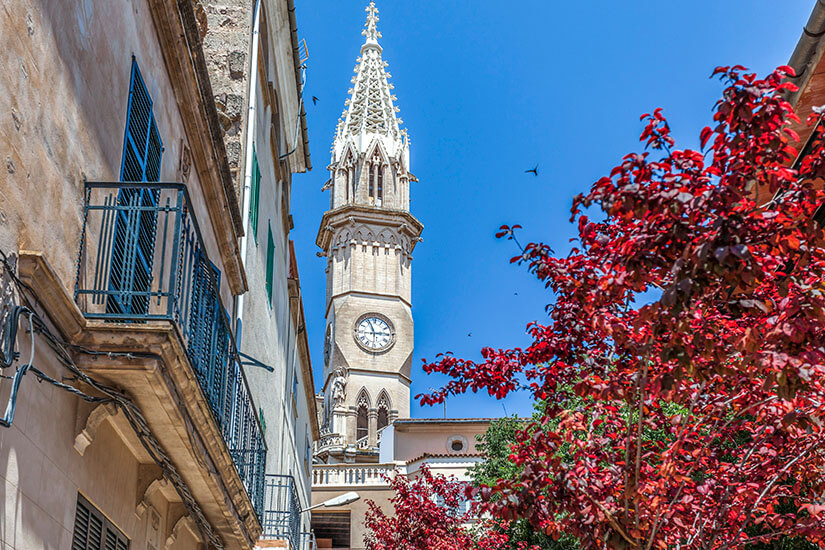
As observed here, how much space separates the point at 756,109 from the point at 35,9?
4112mm

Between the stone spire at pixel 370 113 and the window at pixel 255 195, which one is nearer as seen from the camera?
the window at pixel 255 195

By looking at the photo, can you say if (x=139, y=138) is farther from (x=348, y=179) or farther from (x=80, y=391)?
(x=348, y=179)

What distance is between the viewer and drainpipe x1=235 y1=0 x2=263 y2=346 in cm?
1372

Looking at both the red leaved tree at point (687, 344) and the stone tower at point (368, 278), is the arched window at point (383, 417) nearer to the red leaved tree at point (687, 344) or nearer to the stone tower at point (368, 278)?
the stone tower at point (368, 278)

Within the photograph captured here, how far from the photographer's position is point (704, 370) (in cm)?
710

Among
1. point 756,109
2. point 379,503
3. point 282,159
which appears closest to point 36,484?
point 756,109

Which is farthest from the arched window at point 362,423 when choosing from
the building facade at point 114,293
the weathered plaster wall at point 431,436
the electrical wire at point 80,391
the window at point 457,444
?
the electrical wire at point 80,391

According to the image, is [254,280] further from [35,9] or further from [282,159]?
[35,9]

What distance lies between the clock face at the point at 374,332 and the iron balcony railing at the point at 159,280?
65712 mm

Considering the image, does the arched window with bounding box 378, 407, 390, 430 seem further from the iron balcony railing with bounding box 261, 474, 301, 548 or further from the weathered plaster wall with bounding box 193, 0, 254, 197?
the weathered plaster wall with bounding box 193, 0, 254, 197

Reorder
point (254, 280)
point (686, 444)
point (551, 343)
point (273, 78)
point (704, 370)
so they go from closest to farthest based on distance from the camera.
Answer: point (704, 370)
point (551, 343)
point (686, 444)
point (254, 280)
point (273, 78)

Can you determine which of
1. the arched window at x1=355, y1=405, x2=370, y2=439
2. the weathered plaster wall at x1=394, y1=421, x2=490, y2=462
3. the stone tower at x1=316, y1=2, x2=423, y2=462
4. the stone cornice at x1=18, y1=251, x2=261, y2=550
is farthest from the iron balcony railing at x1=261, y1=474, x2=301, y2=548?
the arched window at x1=355, y1=405, x2=370, y2=439

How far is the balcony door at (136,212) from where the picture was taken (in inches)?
285

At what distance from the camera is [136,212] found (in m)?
7.30
